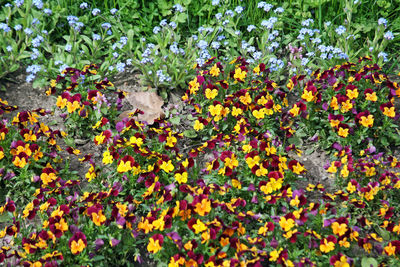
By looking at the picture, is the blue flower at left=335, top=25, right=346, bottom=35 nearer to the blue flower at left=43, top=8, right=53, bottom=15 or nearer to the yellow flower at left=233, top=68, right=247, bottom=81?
the yellow flower at left=233, top=68, right=247, bottom=81

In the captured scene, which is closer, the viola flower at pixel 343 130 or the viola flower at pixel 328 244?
the viola flower at pixel 328 244

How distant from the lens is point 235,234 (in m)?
3.53

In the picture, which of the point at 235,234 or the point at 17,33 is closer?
the point at 235,234

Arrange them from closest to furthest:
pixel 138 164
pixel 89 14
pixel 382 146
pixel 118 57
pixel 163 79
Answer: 1. pixel 138 164
2. pixel 382 146
3. pixel 163 79
4. pixel 118 57
5. pixel 89 14

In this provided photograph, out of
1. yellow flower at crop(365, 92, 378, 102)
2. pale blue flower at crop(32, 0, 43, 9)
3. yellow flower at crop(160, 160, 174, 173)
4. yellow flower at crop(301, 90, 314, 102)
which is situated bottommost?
yellow flower at crop(160, 160, 174, 173)

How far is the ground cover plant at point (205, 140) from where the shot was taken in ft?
11.1

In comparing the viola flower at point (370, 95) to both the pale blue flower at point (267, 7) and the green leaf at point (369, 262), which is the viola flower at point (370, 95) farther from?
the pale blue flower at point (267, 7)

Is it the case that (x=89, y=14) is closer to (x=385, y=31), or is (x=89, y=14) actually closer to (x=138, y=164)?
(x=138, y=164)

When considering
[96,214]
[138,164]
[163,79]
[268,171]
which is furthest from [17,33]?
[268,171]

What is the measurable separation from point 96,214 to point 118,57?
7.49 feet

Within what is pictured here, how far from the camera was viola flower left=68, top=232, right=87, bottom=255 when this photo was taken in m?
3.18

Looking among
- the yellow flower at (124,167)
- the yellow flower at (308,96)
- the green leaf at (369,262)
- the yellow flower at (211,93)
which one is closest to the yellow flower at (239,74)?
the yellow flower at (211,93)

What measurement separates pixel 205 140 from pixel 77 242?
1693 millimetres

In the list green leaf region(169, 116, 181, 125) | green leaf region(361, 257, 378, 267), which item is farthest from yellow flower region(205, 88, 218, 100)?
green leaf region(361, 257, 378, 267)
